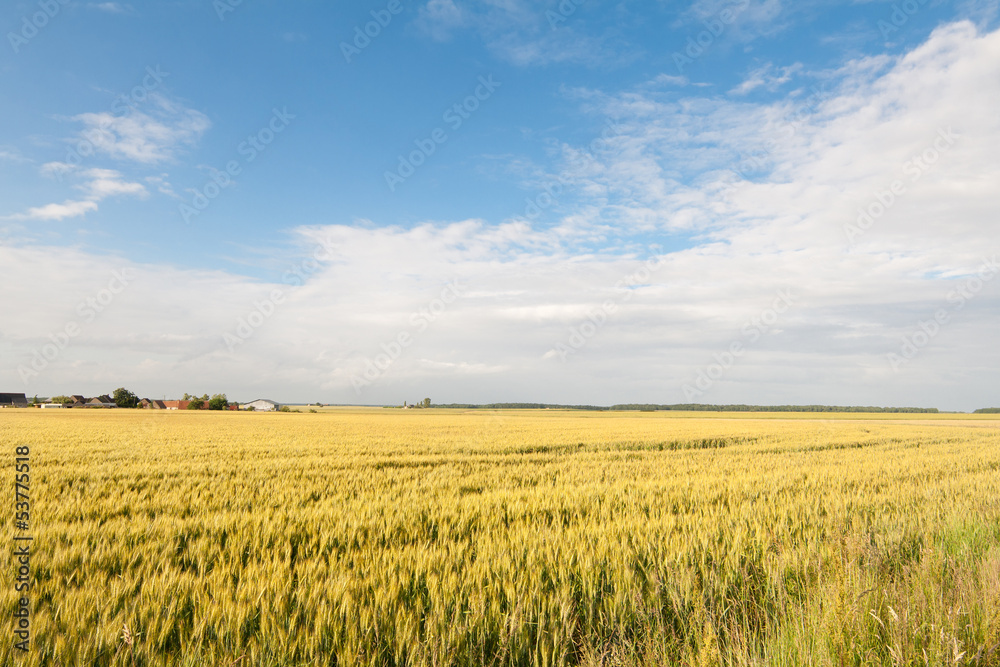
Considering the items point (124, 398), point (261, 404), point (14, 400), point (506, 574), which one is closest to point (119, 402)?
point (124, 398)

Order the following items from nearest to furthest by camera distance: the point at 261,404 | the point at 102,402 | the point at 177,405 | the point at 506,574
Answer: the point at 506,574 < the point at 177,405 < the point at 102,402 < the point at 261,404

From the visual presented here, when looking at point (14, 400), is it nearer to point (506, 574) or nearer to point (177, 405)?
point (177, 405)

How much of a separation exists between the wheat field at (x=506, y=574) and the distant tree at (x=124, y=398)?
471ft

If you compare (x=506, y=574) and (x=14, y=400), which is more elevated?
(x=506, y=574)

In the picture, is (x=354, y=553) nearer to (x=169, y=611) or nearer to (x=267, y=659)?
(x=169, y=611)

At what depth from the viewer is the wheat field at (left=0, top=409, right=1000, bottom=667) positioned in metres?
2.79

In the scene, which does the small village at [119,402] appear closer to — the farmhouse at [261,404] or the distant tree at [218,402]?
the distant tree at [218,402]

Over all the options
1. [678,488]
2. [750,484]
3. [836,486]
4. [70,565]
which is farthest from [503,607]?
[836,486]

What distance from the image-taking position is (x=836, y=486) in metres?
9.40

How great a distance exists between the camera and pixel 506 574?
395 cm

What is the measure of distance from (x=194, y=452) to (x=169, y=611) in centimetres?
1469

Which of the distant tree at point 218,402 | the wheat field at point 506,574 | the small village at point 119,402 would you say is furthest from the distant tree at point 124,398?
the wheat field at point 506,574

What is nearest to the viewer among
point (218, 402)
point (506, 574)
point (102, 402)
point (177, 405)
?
point (506, 574)

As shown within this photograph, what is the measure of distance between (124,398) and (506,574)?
6052 inches
